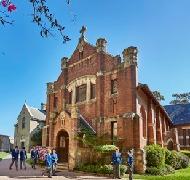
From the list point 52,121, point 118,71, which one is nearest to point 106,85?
point 118,71

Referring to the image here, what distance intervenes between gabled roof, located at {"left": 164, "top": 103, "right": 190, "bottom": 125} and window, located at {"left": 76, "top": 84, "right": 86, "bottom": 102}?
19.9 meters

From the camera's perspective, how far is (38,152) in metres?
28.0

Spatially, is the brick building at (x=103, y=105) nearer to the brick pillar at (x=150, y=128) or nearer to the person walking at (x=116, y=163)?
the brick pillar at (x=150, y=128)

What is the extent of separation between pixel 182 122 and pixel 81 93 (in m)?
20.4

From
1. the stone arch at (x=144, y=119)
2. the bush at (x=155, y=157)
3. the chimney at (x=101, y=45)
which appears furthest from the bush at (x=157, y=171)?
the chimney at (x=101, y=45)

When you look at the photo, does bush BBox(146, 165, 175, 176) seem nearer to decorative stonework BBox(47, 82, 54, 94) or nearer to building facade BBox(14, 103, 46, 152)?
decorative stonework BBox(47, 82, 54, 94)

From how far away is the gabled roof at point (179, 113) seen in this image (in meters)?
46.0

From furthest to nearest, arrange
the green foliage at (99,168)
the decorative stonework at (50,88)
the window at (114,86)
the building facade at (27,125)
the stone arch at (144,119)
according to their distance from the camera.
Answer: the building facade at (27,125), the decorative stonework at (50,88), the stone arch at (144,119), the window at (114,86), the green foliage at (99,168)

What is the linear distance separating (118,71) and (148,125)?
617cm

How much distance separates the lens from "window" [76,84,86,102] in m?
31.3

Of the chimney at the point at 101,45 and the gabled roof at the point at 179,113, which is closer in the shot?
the chimney at the point at 101,45

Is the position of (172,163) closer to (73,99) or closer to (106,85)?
(106,85)

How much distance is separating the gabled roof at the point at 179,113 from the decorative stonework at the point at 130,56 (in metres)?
22.0

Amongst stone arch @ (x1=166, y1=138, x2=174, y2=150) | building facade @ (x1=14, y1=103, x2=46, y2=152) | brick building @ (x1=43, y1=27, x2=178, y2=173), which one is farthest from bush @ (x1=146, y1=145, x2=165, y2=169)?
building facade @ (x1=14, y1=103, x2=46, y2=152)
